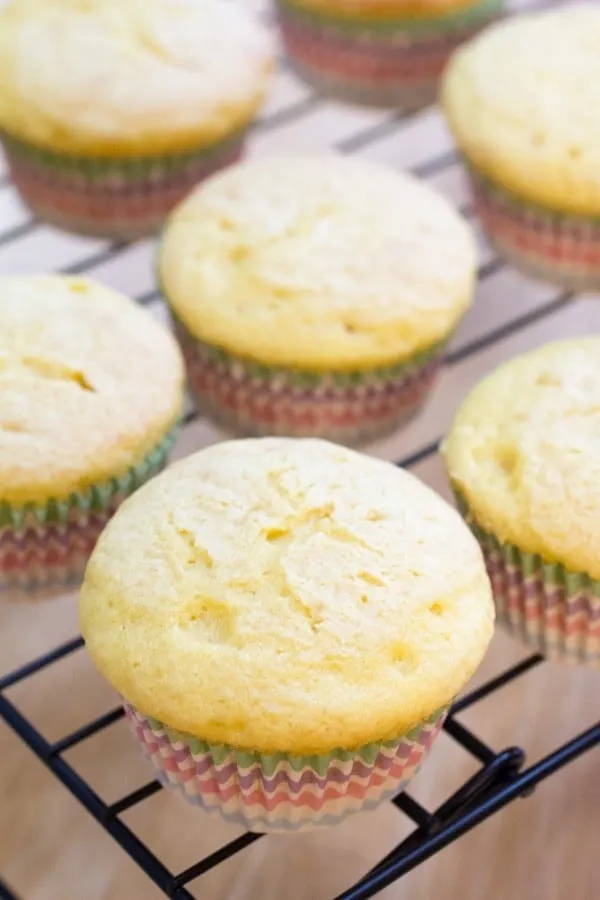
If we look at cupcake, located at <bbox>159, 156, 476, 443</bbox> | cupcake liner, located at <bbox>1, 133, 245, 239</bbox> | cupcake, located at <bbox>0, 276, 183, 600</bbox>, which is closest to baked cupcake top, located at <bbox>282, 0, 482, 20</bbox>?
cupcake liner, located at <bbox>1, 133, 245, 239</bbox>

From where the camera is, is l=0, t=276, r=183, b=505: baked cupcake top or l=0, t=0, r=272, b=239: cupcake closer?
l=0, t=276, r=183, b=505: baked cupcake top

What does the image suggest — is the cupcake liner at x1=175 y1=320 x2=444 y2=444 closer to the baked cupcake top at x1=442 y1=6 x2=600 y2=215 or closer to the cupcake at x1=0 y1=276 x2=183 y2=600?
the cupcake at x1=0 y1=276 x2=183 y2=600

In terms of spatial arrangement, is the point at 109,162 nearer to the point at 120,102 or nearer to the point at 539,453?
the point at 120,102

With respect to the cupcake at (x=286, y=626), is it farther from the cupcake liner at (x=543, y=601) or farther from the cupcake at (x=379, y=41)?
the cupcake at (x=379, y=41)

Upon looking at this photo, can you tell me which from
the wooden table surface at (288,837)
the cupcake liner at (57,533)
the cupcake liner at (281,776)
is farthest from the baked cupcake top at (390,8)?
the cupcake liner at (281,776)

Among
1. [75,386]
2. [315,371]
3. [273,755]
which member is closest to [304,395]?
[315,371]

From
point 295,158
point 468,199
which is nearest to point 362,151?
point 468,199

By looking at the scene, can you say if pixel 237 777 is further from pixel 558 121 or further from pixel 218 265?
pixel 558 121
